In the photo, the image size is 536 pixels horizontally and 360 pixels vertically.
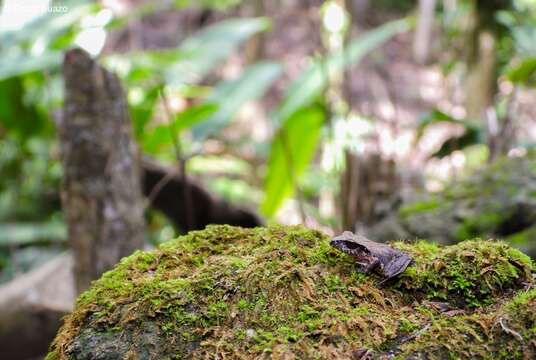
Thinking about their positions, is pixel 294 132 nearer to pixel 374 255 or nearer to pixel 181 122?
pixel 181 122

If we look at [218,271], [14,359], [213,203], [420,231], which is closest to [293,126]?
[213,203]

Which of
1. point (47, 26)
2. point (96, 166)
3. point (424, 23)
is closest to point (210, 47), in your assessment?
point (47, 26)

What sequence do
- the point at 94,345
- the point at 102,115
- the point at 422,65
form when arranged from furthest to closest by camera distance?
the point at 422,65 → the point at 102,115 → the point at 94,345

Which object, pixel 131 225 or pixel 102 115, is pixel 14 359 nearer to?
pixel 131 225

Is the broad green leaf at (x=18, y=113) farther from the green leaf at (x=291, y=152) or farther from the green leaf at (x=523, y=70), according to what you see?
the green leaf at (x=523, y=70)

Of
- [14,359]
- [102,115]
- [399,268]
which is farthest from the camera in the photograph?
[14,359]

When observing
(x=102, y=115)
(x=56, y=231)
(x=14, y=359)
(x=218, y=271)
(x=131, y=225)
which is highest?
(x=102, y=115)

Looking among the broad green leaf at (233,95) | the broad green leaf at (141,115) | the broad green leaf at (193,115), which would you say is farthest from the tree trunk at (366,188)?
the broad green leaf at (141,115)

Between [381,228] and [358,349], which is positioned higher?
[358,349]
